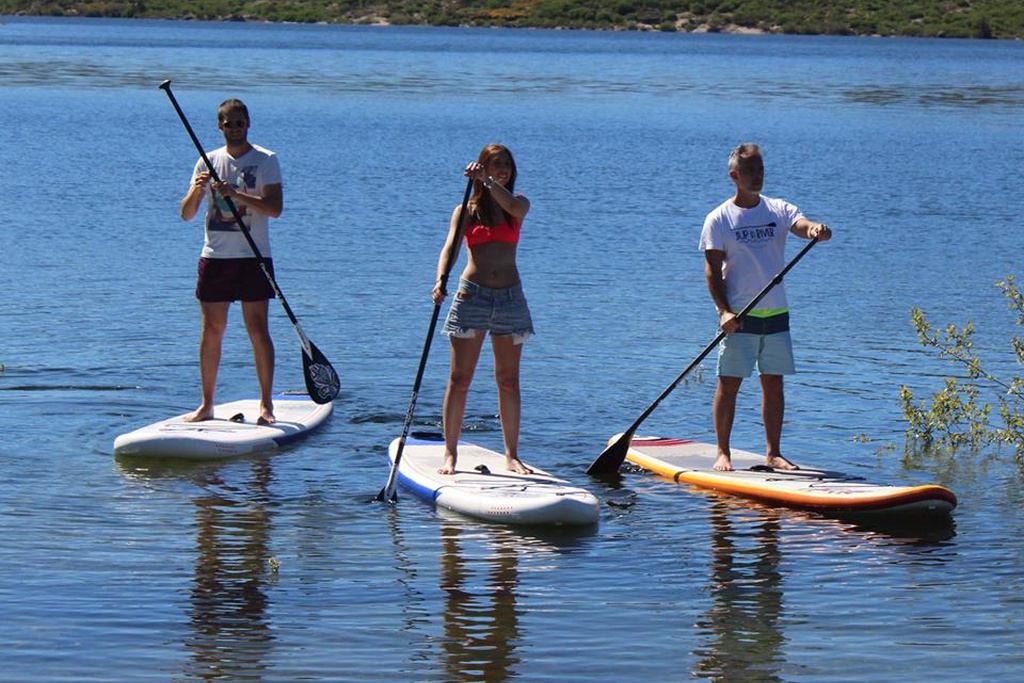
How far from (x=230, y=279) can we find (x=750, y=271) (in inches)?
130

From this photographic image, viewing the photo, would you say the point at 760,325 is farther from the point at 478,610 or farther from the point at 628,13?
the point at 628,13

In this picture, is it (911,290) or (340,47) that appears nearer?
(911,290)

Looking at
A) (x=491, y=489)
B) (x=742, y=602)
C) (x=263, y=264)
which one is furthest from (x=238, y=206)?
(x=742, y=602)

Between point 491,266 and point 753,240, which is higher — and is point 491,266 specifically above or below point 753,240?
below

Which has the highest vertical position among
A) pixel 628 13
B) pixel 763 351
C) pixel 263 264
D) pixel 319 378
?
pixel 628 13

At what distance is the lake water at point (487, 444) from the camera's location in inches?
308

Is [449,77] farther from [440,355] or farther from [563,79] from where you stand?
[440,355]

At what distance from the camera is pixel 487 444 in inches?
461

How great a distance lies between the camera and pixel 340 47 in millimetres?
89750

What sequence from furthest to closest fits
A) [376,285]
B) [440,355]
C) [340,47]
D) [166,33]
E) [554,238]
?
[166,33] → [340,47] → [554,238] → [376,285] → [440,355]

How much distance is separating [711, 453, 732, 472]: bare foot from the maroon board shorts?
9.89 ft

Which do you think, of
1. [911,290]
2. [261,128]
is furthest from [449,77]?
[911,290]

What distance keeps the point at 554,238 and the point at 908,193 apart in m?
9.07

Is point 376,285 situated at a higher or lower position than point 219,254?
lower
